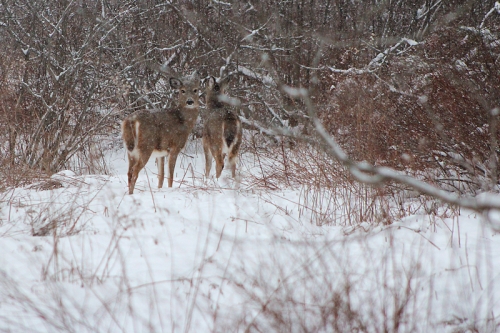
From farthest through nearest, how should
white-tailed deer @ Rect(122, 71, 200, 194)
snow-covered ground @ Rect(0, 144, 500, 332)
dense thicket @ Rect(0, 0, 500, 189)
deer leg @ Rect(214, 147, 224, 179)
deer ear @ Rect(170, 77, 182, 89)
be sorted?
1. deer ear @ Rect(170, 77, 182, 89)
2. deer leg @ Rect(214, 147, 224, 179)
3. white-tailed deer @ Rect(122, 71, 200, 194)
4. dense thicket @ Rect(0, 0, 500, 189)
5. snow-covered ground @ Rect(0, 144, 500, 332)

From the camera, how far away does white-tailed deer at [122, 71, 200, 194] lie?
7.01 meters

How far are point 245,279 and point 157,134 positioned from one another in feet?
15.9

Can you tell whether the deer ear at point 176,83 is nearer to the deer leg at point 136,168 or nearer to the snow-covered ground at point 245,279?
the deer leg at point 136,168

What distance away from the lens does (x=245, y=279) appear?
2.74 metres

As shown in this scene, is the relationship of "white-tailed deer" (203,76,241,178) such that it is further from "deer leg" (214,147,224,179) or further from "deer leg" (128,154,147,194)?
"deer leg" (128,154,147,194)

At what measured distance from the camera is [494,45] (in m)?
5.34

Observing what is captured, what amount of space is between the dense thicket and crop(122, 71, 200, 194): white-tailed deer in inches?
44.8

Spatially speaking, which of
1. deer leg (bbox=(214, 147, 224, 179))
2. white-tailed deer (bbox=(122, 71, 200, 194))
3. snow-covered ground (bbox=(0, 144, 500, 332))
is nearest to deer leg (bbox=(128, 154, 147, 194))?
white-tailed deer (bbox=(122, 71, 200, 194))

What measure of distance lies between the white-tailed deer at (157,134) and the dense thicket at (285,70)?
1139 mm

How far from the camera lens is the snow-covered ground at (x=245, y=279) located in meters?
2.33

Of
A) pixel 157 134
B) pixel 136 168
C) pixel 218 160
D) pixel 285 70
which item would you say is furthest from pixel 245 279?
pixel 285 70

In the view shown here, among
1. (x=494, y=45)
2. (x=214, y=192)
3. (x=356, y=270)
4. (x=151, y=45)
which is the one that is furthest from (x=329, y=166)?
(x=151, y=45)

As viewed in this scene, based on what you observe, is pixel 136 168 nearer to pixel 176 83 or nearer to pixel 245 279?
pixel 176 83

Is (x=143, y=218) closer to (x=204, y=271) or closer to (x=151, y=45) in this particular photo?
(x=204, y=271)
